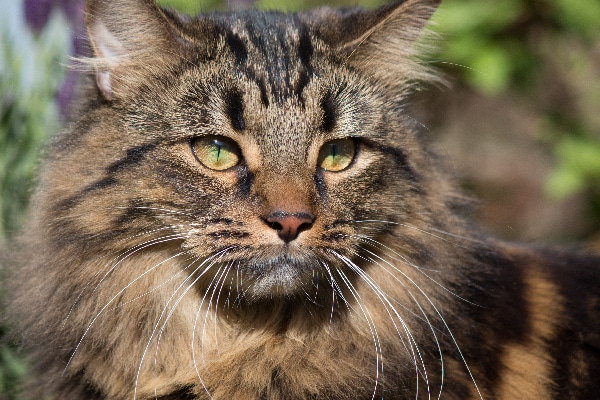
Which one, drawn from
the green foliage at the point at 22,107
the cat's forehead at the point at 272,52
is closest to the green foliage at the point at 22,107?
the green foliage at the point at 22,107

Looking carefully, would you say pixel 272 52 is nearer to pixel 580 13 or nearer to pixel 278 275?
pixel 278 275

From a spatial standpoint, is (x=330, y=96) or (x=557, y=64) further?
(x=557, y=64)

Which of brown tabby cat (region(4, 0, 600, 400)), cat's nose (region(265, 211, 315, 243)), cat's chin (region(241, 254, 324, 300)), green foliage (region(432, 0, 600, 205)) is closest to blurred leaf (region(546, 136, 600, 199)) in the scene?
green foliage (region(432, 0, 600, 205))

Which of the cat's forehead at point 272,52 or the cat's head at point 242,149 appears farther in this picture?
the cat's forehead at point 272,52

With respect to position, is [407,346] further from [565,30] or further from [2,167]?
[565,30]

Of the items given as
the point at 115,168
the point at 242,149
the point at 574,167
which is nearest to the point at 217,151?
the point at 242,149

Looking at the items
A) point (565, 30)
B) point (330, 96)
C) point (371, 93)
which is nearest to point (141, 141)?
point (330, 96)

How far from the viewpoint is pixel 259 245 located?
184 centimetres

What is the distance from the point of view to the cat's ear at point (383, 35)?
7.06ft

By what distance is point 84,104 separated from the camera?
85.7 inches

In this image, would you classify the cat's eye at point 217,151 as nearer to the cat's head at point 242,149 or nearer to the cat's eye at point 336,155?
the cat's head at point 242,149

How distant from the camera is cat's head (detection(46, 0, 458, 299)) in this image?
6.21 feet

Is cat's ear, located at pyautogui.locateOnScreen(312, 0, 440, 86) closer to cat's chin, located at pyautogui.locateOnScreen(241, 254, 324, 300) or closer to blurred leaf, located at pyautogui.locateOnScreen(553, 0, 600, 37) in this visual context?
cat's chin, located at pyautogui.locateOnScreen(241, 254, 324, 300)

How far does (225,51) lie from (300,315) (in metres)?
0.76
